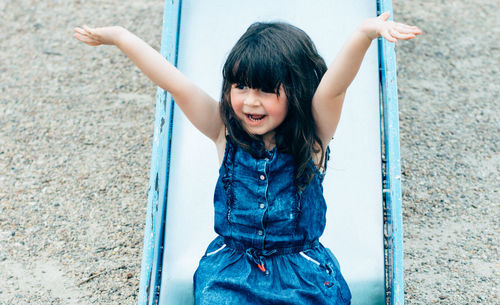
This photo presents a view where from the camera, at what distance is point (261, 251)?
5.76 ft

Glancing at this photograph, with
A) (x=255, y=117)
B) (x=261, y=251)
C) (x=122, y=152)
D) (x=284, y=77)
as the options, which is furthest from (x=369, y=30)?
(x=122, y=152)

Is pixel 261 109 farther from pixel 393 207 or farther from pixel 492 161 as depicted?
pixel 492 161

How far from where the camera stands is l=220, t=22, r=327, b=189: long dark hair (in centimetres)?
163

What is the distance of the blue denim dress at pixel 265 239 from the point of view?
170 cm

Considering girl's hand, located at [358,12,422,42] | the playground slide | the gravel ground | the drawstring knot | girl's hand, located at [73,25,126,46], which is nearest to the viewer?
girl's hand, located at [358,12,422,42]

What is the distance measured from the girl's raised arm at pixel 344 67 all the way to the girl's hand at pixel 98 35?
565 mm

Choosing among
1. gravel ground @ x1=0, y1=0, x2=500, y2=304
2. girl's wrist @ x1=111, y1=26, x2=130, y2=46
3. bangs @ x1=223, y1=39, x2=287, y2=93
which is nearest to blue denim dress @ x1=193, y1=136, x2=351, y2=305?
bangs @ x1=223, y1=39, x2=287, y2=93

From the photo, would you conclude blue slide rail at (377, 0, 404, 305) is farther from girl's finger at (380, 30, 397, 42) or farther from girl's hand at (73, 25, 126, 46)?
girl's hand at (73, 25, 126, 46)

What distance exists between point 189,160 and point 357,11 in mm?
879

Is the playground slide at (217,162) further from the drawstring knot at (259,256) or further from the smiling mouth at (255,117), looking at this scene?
the smiling mouth at (255,117)

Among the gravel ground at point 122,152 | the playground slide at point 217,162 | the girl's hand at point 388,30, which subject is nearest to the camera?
the girl's hand at point 388,30

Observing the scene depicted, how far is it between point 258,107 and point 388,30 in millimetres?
441

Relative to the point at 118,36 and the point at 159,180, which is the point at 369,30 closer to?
the point at 118,36

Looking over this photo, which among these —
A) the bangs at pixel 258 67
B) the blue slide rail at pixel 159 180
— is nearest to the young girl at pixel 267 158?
the bangs at pixel 258 67
